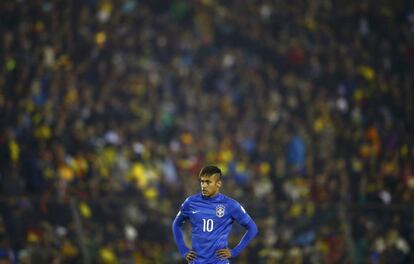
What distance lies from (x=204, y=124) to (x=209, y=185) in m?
9.48

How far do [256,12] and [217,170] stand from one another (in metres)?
12.6

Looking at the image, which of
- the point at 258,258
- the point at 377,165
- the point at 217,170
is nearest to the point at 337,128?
the point at 377,165

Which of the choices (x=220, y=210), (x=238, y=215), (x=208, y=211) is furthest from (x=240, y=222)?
(x=208, y=211)

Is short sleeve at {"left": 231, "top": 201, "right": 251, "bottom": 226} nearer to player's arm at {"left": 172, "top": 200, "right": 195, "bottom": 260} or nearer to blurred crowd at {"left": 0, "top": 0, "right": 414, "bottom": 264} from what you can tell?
player's arm at {"left": 172, "top": 200, "right": 195, "bottom": 260}

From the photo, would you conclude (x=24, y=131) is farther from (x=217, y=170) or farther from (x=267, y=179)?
(x=217, y=170)

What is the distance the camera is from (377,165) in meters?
17.8

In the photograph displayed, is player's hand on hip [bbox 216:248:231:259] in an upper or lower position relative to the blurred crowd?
lower

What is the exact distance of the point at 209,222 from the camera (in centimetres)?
907

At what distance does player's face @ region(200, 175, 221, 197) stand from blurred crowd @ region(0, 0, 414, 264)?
501 centimetres

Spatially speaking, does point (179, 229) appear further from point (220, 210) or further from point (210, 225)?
point (220, 210)

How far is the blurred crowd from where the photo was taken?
565 inches

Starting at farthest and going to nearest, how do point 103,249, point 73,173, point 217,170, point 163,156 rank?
1. point 163,156
2. point 73,173
3. point 103,249
4. point 217,170

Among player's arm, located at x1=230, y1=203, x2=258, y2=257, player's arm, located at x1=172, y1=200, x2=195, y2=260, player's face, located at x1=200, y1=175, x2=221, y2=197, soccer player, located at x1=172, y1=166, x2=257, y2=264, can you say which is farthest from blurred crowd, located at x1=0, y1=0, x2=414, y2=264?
player's face, located at x1=200, y1=175, x2=221, y2=197

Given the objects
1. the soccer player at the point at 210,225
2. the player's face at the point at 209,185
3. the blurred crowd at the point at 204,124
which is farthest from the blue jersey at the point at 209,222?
the blurred crowd at the point at 204,124
